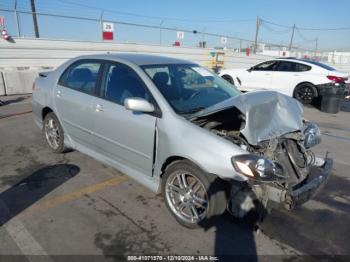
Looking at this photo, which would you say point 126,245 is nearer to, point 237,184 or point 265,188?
point 237,184

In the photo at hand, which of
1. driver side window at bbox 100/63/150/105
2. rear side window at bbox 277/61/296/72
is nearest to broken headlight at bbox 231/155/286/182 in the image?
driver side window at bbox 100/63/150/105

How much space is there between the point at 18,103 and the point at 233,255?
886 centimetres

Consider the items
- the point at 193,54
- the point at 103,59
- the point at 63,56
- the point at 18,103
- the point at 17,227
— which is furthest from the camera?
the point at 193,54

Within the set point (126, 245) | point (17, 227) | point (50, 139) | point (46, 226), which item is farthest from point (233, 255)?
point (50, 139)

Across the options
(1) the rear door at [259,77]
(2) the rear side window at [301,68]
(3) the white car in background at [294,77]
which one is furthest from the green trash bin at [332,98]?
(1) the rear door at [259,77]

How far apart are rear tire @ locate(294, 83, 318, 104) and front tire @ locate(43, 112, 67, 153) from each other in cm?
863

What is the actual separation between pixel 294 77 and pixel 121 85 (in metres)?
8.56

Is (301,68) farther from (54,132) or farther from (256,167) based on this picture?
(256,167)

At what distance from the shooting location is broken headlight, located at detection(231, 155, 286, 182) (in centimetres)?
258

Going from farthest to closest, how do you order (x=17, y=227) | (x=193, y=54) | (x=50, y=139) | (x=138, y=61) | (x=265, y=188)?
(x=193, y=54), (x=50, y=139), (x=138, y=61), (x=17, y=227), (x=265, y=188)

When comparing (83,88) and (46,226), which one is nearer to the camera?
(46,226)

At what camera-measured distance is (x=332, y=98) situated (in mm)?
9492

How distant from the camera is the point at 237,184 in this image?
9.00 feet

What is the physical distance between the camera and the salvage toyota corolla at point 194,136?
8.95 feet
